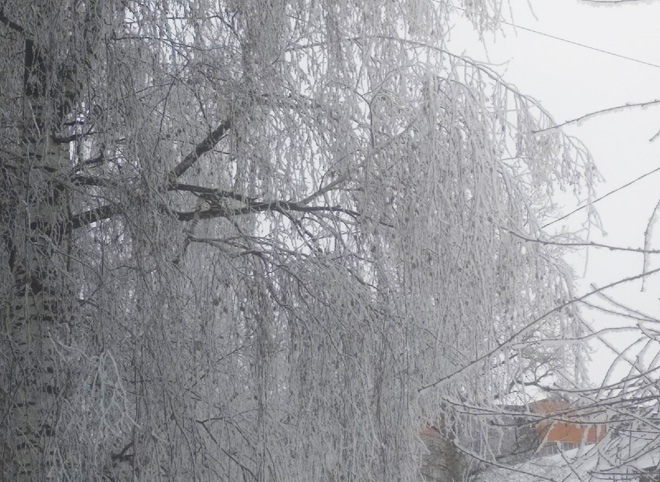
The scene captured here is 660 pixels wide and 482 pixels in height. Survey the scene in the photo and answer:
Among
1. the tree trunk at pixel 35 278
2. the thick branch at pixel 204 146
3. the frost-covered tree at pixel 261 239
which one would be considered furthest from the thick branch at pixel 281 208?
the tree trunk at pixel 35 278

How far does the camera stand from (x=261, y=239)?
4.30 meters

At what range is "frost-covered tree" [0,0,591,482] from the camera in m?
3.74

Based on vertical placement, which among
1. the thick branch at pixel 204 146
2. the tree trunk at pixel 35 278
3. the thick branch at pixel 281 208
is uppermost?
the thick branch at pixel 204 146

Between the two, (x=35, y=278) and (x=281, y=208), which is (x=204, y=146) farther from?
(x=35, y=278)

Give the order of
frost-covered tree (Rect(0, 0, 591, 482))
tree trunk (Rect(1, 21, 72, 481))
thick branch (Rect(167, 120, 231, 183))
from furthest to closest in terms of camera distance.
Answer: thick branch (Rect(167, 120, 231, 183)) < frost-covered tree (Rect(0, 0, 591, 482)) < tree trunk (Rect(1, 21, 72, 481))

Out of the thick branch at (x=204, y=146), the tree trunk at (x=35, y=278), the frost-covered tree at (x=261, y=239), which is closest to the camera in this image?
the tree trunk at (x=35, y=278)

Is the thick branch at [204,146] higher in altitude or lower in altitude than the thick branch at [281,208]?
higher

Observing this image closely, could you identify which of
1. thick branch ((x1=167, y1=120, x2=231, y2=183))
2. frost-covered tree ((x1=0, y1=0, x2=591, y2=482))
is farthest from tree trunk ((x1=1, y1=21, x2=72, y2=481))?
thick branch ((x1=167, y1=120, x2=231, y2=183))

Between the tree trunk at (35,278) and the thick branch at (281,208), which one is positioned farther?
the thick branch at (281,208)

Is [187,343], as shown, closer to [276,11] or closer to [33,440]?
[33,440]

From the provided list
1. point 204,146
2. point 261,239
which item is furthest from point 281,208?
point 204,146

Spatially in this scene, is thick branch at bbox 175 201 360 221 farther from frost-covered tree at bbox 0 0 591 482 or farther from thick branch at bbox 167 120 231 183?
thick branch at bbox 167 120 231 183

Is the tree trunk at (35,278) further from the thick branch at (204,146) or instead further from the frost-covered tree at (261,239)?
the thick branch at (204,146)

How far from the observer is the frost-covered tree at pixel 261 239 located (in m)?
3.74
